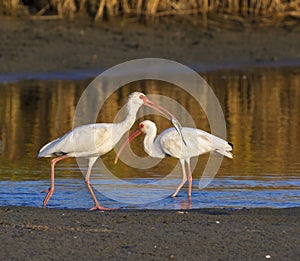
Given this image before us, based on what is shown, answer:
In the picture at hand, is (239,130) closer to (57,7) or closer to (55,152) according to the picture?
(55,152)

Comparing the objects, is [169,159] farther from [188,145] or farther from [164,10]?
[164,10]

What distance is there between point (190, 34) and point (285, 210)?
1263cm

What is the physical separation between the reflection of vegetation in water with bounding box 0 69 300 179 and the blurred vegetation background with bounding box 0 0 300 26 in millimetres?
2135

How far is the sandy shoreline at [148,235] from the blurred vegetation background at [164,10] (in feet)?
40.5

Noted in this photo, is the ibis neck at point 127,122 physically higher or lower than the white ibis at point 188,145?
higher

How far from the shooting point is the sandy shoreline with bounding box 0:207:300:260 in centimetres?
641

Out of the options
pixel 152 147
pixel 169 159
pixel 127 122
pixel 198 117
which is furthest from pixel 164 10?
pixel 127 122

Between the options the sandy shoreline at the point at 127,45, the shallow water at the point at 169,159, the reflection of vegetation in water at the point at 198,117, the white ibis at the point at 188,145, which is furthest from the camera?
the sandy shoreline at the point at 127,45

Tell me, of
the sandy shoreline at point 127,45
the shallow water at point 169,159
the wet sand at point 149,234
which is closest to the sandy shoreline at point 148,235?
the wet sand at point 149,234

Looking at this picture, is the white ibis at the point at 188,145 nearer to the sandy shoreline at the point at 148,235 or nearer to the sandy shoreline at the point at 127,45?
the sandy shoreline at the point at 148,235

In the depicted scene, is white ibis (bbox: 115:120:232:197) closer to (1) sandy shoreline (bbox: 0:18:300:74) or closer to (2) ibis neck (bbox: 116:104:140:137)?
(2) ibis neck (bbox: 116:104:140:137)

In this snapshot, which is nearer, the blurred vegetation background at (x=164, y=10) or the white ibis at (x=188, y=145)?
the white ibis at (x=188, y=145)

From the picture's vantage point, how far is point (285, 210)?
27.7 ft

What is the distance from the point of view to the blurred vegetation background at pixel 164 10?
2027 cm
